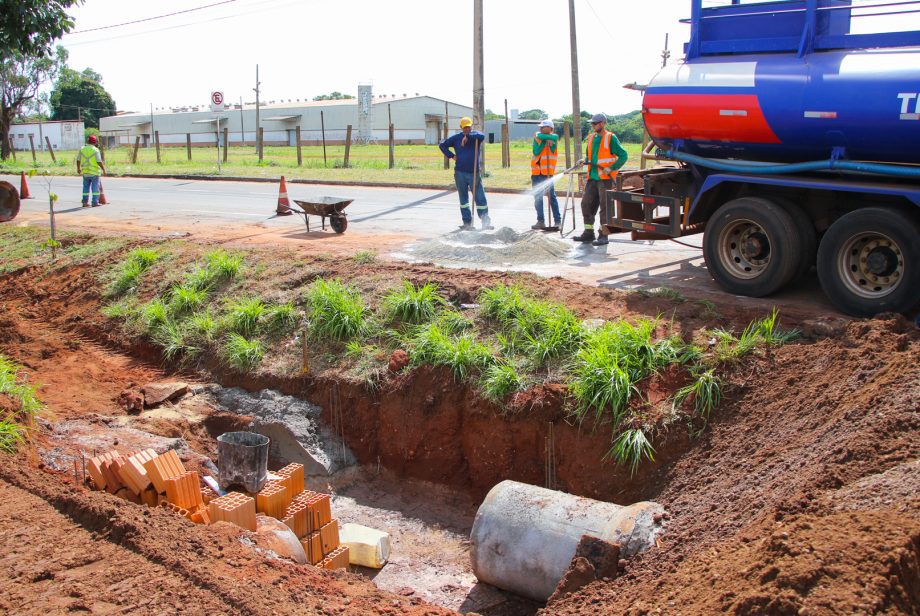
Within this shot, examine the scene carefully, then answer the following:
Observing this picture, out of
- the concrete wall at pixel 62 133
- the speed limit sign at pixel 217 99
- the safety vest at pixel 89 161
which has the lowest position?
the safety vest at pixel 89 161

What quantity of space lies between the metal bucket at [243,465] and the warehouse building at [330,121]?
169 ft

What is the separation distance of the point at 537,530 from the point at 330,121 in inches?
2308

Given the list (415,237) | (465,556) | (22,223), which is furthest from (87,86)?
(465,556)

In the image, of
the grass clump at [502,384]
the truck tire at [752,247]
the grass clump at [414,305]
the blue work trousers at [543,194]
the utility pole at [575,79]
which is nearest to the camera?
the grass clump at [502,384]

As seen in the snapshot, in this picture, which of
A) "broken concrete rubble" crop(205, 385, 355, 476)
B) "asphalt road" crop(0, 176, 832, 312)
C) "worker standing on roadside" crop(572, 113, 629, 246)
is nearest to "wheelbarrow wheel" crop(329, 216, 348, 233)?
"asphalt road" crop(0, 176, 832, 312)

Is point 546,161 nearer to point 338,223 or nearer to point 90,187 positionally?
point 338,223

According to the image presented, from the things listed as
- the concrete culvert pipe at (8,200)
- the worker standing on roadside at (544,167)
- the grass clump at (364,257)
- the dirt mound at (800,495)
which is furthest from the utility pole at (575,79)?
the dirt mound at (800,495)

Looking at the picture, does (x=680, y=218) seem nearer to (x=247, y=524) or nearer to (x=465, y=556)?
(x=465, y=556)

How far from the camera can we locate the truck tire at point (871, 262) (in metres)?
6.70

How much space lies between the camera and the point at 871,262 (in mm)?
7023

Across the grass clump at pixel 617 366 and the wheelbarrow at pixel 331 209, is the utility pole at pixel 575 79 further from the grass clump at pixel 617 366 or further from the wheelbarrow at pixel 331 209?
the grass clump at pixel 617 366

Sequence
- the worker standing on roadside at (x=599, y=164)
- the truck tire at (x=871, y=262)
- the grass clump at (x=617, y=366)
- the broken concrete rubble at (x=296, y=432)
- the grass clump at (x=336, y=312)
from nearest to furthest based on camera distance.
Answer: the grass clump at (x=617, y=366), the truck tire at (x=871, y=262), the broken concrete rubble at (x=296, y=432), the grass clump at (x=336, y=312), the worker standing on roadside at (x=599, y=164)

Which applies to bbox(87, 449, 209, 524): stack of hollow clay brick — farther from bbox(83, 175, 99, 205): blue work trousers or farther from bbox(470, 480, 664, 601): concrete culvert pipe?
bbox(83, 175, 99, 205): blue work trousers

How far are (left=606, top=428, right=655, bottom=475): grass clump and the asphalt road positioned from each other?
2197 millimetres
